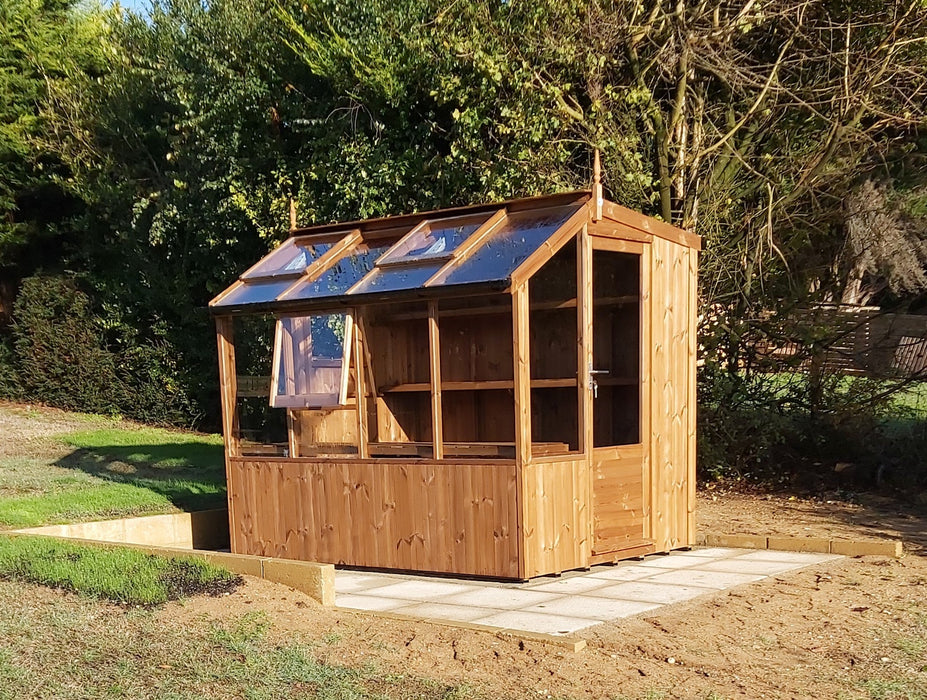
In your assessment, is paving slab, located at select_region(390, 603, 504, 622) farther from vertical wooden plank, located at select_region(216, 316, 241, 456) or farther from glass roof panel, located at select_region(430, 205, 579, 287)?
vertical wooden plank, located at select_region(216, 316, 241, 456)

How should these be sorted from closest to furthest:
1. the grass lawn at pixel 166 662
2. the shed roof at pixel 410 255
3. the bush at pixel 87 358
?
the grass lawn at pixel 166 662 → the shed roof at pixel 410 255 → the bush at pixel 87 358

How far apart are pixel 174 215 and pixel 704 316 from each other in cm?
885

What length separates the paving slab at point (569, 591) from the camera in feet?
19.5

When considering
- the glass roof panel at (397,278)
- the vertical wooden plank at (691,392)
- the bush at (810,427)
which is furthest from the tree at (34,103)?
the vertical wooden plank at (691,392)

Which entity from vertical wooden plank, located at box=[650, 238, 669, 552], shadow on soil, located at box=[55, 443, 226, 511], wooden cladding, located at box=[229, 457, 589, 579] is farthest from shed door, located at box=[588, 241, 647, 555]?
shadow on soil, located at box=[55, 443, 226, 511]

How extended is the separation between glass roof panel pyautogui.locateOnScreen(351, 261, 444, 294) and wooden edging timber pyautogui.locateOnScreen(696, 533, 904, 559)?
12.3 ft

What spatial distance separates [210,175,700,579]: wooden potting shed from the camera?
23.5ft

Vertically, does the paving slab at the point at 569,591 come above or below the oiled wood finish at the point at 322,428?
below

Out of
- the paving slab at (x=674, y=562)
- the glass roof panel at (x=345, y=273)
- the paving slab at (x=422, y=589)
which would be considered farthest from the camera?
the glass roof panel at (x=345, y=273)

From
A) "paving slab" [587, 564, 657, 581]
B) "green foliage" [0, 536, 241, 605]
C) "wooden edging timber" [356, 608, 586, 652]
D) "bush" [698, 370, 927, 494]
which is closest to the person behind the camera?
"wooden edging timber" [356, 608, 586, 652]

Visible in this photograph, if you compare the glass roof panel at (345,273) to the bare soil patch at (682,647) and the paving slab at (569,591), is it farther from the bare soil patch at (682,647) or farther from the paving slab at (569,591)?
the bare soil patch at (682,647)

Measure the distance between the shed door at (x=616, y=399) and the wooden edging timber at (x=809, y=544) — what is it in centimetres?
114

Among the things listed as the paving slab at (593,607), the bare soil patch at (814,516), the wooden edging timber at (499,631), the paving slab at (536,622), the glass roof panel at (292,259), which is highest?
the glass roof panel at (292,259)

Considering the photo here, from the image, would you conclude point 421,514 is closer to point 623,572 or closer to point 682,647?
point 623,572
